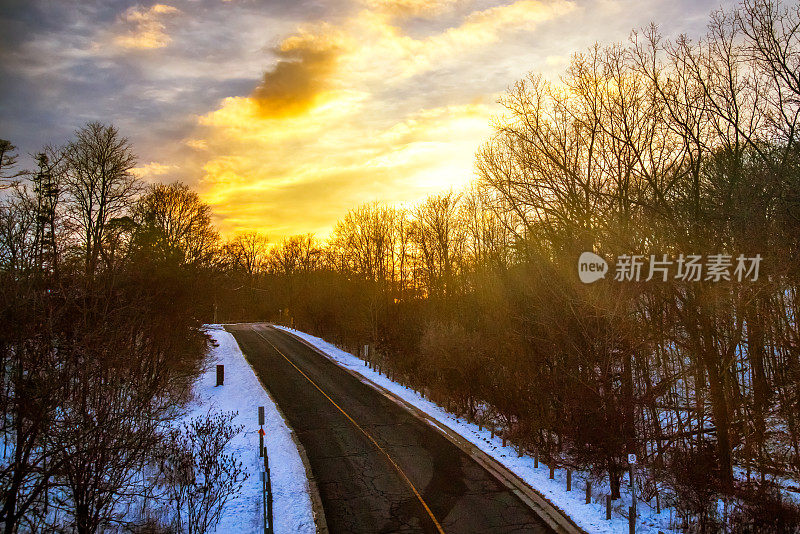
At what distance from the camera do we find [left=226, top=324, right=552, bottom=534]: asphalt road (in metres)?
10.2

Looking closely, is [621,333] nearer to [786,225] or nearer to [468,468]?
[786,225]

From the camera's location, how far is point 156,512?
10.3 meters

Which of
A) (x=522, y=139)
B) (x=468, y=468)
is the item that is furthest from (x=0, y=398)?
(x=522, y=139)

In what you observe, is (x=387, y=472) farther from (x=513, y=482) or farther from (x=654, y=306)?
(x=654, y=306)

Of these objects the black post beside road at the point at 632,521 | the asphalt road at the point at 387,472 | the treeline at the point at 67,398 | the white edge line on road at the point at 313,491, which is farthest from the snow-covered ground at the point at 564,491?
the treeline at the point at 67,398

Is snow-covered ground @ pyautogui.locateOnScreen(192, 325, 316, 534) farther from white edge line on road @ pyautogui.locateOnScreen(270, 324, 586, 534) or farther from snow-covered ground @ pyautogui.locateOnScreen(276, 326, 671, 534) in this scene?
snow-covered ground @ pyautogui.locateOnScreen(276, 326, 671, 534)

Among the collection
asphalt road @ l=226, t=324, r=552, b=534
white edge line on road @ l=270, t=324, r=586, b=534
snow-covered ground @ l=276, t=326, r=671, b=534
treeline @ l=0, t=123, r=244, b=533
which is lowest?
snow-covered ground @ l=276, t=326, r=671, b=534

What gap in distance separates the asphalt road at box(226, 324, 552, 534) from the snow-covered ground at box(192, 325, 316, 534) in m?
0.52

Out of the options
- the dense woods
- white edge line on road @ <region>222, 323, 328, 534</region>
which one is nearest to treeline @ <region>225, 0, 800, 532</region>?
the dense woods

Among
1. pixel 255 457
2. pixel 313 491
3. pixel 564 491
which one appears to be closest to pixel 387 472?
pixel 313 491

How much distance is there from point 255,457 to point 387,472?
13.6 feet

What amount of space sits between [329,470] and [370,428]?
3.87m

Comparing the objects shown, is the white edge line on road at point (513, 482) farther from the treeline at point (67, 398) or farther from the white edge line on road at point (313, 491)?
the treeline at point (67, 398)

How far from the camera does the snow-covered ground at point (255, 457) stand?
10281 millimetres
